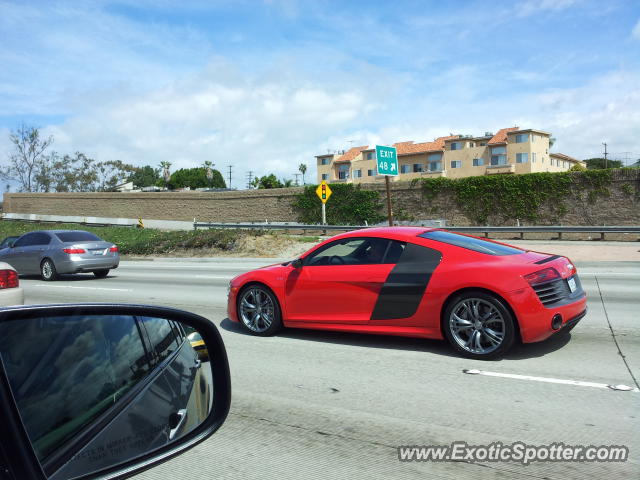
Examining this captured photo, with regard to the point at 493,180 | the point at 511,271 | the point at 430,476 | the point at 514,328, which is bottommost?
the point at 430,476

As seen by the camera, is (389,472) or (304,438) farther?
(304,438)

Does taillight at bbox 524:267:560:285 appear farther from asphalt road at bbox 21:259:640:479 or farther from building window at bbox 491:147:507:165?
building window at bbox 491:147:507:165

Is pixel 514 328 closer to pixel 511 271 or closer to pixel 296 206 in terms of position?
pixel 511 271

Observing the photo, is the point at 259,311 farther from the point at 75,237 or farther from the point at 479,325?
the point at 75,237

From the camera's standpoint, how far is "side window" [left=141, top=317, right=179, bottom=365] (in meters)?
2.40

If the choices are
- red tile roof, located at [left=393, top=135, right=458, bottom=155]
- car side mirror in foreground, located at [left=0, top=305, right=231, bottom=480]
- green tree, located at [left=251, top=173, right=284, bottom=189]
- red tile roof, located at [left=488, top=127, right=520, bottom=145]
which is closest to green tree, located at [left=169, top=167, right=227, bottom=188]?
green tree, located at [left=251, top=173, right=284, bottom=189]

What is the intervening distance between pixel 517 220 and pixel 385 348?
110ft

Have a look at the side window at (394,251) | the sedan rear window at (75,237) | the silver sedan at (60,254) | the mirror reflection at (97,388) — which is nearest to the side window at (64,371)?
the mirror reflection at (97,388)

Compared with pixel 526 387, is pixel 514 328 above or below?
above

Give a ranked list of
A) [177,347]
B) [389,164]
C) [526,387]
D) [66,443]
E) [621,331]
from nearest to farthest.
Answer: [66,443]
[177,347]
[526,387]
[621,331]
[389,164]

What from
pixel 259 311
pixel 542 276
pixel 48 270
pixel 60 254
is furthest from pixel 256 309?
pixel 48 270

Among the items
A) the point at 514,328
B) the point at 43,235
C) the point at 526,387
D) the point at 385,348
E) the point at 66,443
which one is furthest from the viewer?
the point at 43,235

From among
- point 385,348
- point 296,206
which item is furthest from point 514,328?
point 296,206

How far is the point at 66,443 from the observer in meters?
1.65
